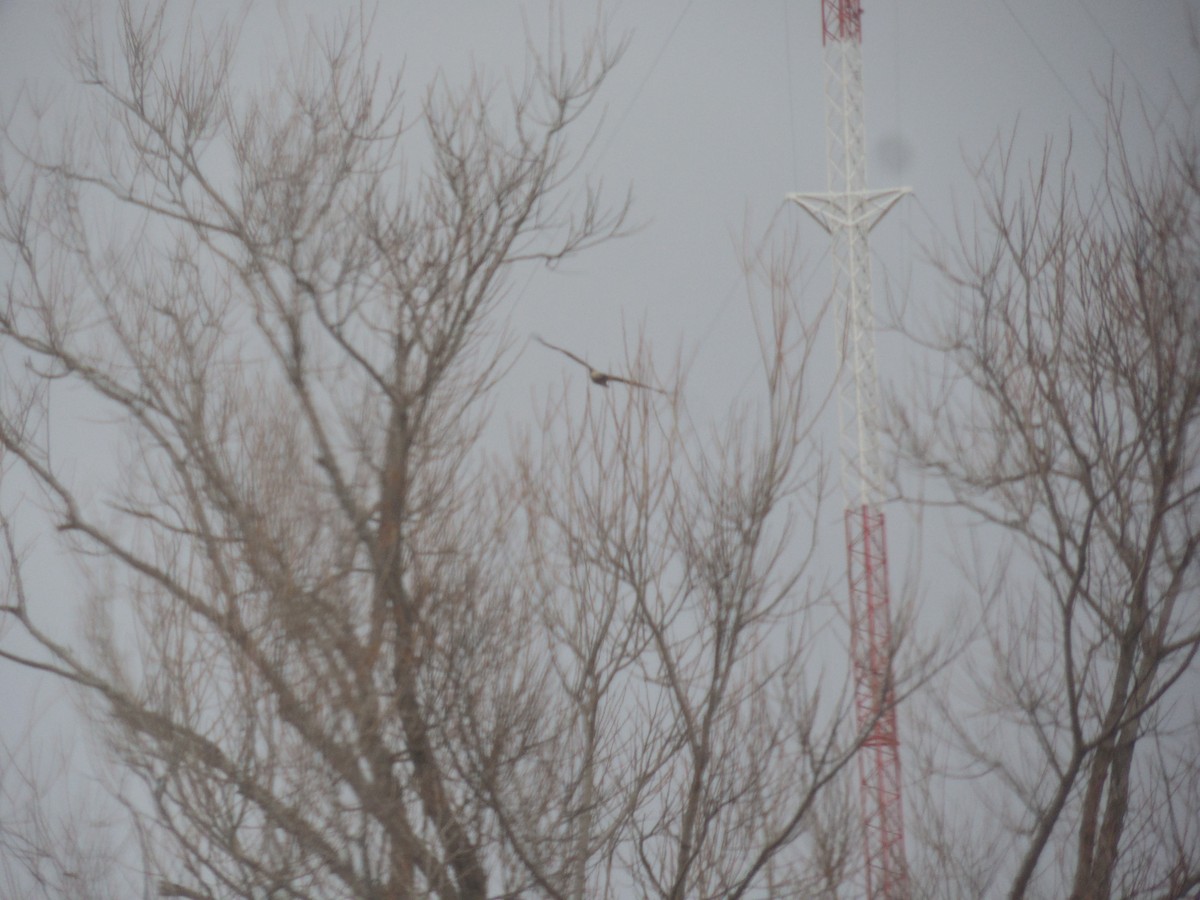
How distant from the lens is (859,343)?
766 cm

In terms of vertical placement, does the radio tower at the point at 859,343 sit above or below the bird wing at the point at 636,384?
above

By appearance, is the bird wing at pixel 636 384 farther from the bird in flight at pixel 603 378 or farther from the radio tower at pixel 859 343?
the radio tower at pixel 859 343

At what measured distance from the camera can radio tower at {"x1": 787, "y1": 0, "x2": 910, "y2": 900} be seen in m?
7.08

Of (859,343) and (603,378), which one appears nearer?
(603,378)

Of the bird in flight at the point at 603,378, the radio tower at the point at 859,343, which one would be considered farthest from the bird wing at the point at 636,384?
the radio tower at the point at 859,343

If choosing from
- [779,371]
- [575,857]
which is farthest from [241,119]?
[575,857]

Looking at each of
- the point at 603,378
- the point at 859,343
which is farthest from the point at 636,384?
the point at 859,343

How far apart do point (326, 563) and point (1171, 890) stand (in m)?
3.17

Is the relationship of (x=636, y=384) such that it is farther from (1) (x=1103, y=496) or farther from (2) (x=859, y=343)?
(2) (x=859, y=343)

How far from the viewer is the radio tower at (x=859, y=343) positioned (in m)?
7.08

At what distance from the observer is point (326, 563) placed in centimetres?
423

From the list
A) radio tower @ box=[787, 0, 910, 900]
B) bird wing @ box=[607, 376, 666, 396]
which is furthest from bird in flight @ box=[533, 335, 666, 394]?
radio tower @ box=[787, 0, 910, 900]

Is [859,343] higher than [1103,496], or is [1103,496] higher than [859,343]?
[859,343]

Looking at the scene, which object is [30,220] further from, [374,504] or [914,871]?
[914,871]
